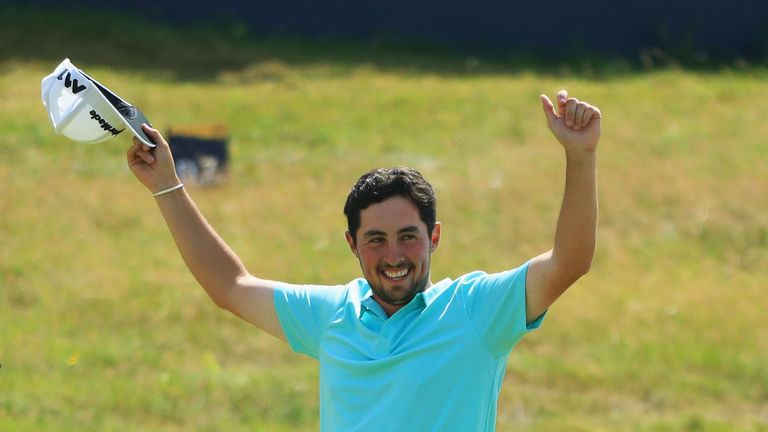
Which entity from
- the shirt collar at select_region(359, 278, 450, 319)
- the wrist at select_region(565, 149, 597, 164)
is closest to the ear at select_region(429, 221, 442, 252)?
the shirt collar at select_region(359, 278, 450, 319)

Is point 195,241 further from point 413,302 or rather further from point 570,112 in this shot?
point 570,112

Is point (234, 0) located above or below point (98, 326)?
above

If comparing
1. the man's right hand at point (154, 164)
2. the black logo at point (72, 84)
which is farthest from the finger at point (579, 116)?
the black logo at point (72, 84)

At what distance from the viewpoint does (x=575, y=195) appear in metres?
3.14

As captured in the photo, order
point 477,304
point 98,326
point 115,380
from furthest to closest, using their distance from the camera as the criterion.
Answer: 1. point 98,326
2. point 115,380
3. point 477,304

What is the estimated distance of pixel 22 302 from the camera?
9.05 meters

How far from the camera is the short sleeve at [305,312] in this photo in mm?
3514

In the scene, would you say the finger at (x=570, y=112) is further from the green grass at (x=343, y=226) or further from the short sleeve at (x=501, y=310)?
the green grass at (x=343, y=226)

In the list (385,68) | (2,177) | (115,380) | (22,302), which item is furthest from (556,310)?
(385,68)

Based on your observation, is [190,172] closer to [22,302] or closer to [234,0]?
[22,302]

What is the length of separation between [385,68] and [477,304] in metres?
12.1

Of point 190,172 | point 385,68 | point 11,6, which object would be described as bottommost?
point 190,172

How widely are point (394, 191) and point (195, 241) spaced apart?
23.4 inches

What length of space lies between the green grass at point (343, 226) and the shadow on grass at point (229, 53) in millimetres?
63
